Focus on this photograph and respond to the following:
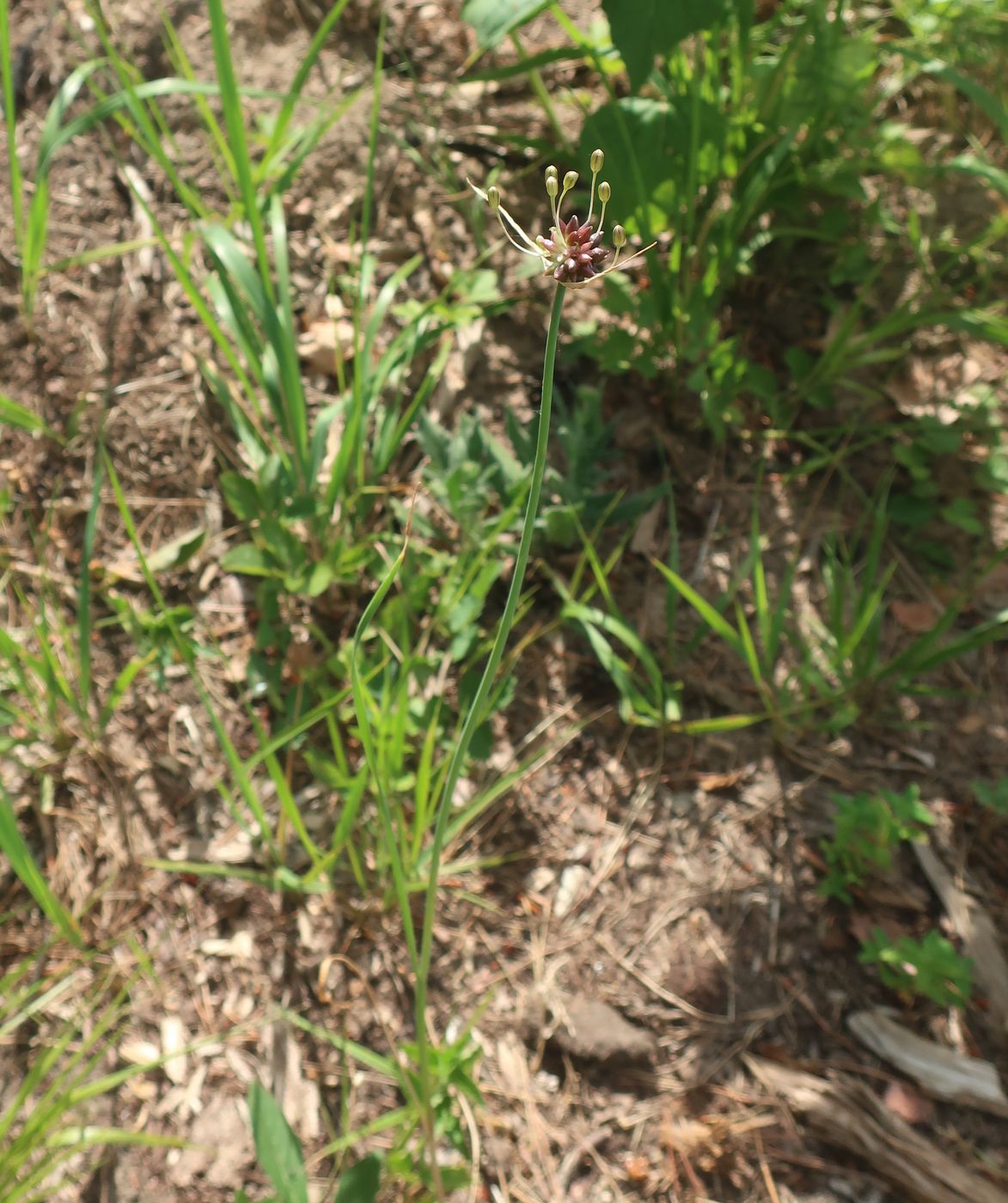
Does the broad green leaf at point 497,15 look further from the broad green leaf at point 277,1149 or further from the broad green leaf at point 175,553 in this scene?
the broad green leaf at point 277,1149

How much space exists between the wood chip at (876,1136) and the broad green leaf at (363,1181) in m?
0.66

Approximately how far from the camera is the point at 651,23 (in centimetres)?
136

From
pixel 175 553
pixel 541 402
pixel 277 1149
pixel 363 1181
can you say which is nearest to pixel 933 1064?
pixel 363 1181

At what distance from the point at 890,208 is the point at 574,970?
6.00ft

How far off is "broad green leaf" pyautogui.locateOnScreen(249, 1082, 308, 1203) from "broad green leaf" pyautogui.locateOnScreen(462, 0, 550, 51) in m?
1.53

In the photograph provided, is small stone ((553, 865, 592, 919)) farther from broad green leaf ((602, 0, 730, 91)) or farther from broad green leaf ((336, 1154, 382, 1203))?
broad green leaf ((602, 0, 730, 91))

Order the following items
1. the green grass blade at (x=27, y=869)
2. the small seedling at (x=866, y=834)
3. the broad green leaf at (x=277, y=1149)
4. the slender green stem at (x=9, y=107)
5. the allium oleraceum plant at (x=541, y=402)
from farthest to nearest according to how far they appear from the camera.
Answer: the small seedling at (x=866, y=834)
the slender green stem at (x=9, y=107)
the green grass blade at (x=27, y=869)
the broad green leaf at (x=277, y=1149)
the allium oleraceum plant at (x=541, y=402)

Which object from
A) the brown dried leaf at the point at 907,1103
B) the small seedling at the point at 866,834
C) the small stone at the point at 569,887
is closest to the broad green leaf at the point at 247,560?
the small stone at the point at 569,887

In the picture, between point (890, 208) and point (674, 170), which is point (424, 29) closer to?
point (674, 170)

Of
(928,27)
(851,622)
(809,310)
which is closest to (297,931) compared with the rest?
(851,622)

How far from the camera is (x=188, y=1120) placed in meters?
1.41

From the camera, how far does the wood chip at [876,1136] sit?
1396mm

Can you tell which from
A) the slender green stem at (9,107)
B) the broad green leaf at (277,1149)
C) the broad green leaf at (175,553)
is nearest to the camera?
the broad green leaf at (277,1149)

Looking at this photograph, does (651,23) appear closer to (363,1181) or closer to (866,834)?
(866,834)
